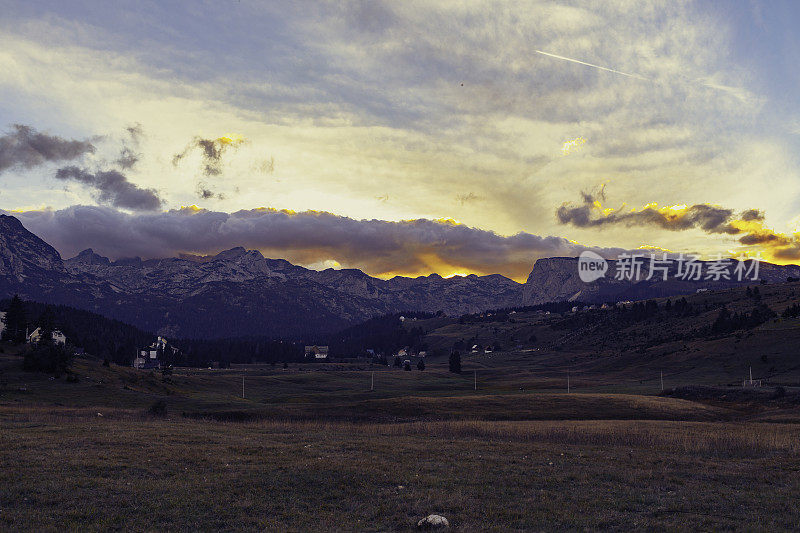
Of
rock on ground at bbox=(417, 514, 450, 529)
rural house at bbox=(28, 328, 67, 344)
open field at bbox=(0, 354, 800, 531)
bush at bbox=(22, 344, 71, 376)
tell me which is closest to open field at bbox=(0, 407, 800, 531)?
open field at bbox=(0, 354, 800, 531)

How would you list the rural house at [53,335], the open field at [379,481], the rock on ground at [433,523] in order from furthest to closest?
the rural house at [53,335] < the open field at [379,481] < the rock on ground at [433,523]

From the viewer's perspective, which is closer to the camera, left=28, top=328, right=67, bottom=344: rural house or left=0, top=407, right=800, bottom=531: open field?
left=0, top=407, right=800, bottom=531: open field

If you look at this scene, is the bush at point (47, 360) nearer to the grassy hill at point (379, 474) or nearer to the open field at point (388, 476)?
the grassy hill at point (379, 474)

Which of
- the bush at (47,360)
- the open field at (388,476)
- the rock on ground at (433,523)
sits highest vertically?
the rock on ground at (433,523)

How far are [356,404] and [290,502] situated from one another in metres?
52.6

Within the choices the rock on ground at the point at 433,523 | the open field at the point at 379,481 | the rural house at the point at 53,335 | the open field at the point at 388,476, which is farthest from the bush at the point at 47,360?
the rock on ground at the point at 433,523

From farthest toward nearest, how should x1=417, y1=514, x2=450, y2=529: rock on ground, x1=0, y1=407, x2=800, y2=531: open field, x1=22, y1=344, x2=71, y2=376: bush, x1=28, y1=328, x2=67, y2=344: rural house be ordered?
x1=28, y1=328, x2=67, y2=344: rural house
x1=22, y1=344, x2=71, y2=376: bush
x1=0, y1=407, x2=800, y2=531: open field
x1=417, y1=514, x2=450, y2=529: rock on ground

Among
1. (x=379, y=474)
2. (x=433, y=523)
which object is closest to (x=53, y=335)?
(x=379, y=474)

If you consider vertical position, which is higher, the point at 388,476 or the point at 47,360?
the point at 388,476

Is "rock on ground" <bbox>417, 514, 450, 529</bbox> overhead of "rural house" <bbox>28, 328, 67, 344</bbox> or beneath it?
overhead

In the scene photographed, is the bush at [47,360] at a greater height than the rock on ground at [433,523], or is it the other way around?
the rock on ground at [433,523]

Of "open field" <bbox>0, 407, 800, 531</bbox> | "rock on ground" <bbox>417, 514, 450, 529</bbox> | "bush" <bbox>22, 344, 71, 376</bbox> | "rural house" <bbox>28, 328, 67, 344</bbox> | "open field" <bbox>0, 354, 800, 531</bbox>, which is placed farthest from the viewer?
"rural house" <bbox>28, 328, 67, 344</bbox>

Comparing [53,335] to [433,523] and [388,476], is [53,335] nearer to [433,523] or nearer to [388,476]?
[388,476]

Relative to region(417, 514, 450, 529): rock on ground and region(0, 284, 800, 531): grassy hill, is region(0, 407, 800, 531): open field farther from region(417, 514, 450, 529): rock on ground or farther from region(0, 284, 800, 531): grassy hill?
region(417, 514, 450, 529): rock on ground
